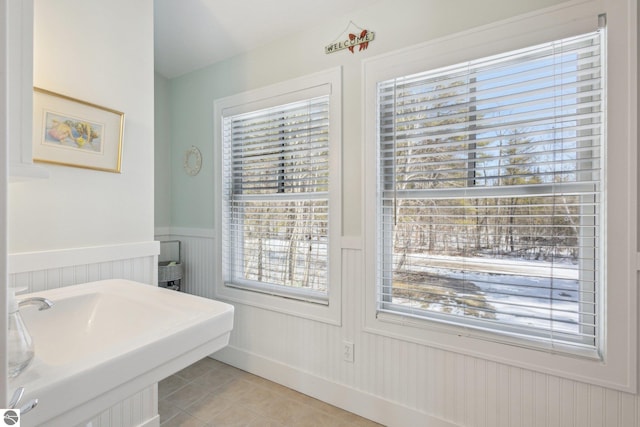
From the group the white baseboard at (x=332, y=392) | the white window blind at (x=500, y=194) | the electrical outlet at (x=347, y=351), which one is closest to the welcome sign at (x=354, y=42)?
the white window blind at (x=500, y=194)

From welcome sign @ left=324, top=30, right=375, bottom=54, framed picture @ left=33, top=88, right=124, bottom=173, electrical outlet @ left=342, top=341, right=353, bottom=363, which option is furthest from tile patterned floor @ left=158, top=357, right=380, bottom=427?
welcome sign @ left=324, top=30, right=375, bottom=54

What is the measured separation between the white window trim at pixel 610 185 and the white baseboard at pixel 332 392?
47 centimetres


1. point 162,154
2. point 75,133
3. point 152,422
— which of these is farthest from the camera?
point 162,154

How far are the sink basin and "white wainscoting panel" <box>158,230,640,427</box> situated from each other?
111 cm

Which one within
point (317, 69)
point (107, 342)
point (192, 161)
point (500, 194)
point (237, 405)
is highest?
point (317, 69)

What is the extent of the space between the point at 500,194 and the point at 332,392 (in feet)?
5.19

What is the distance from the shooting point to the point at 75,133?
4.76 feet

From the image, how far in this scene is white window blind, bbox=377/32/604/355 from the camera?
54.7 inches

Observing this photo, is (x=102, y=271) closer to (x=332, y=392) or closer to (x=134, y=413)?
(x=134, y=413)

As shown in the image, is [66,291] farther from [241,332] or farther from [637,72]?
[637,72]

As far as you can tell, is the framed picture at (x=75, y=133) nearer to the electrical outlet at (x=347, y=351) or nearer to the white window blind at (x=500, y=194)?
the white window blind at (x=500, y=194)

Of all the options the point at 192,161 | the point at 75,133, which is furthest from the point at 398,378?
the point at 192,161

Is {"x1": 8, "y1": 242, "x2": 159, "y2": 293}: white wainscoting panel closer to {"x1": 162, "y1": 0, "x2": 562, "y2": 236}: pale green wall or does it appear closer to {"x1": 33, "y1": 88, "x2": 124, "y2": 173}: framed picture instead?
{"x1": 33, "y1": 88, "x2": 124, "y2": 173}: framed picture

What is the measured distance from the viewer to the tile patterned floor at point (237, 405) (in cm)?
181
